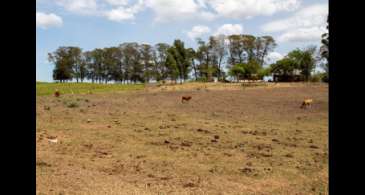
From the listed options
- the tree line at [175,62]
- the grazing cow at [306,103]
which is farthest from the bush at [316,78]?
the grazing cow at [306,103]

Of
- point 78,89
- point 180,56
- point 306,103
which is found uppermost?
point 180,56

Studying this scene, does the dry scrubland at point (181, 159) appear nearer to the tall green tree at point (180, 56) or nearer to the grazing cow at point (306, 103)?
the grazing cow at point (306, 103)

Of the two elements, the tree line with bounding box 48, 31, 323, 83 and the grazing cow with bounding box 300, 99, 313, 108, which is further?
the tree line with bounding box 48, 31, 323, 83

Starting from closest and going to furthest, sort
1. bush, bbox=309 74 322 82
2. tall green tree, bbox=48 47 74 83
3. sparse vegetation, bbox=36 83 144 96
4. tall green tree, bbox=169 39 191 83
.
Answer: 1. sparse vegetation, bbox=36 83 144 96
2. bush, bbox=309 74 322 82
3. tall green tree, bbox=169 39 191 83
4. tall green tree, bbox=48 47 74 83

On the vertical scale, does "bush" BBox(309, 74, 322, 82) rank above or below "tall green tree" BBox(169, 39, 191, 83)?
below

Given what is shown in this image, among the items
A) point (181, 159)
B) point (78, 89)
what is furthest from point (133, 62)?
point (181, 159)

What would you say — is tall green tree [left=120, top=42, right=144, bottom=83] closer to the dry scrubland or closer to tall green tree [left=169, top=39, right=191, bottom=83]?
tall green tree [left=169, top=39, right=191, bottom=83]

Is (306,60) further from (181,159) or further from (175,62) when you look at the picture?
(181,159)

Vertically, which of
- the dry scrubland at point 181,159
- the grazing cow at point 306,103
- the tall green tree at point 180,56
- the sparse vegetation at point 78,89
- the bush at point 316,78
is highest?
the tall green tree at point 180,56

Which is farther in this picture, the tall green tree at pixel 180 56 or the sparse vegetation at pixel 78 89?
the tall green tree at pixel 180 56

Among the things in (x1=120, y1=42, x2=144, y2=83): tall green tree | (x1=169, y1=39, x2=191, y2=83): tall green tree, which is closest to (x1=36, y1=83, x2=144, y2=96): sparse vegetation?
(x1=169, y1=39, x2=191, y2=83): tall green tree

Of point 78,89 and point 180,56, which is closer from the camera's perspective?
point 78,89
